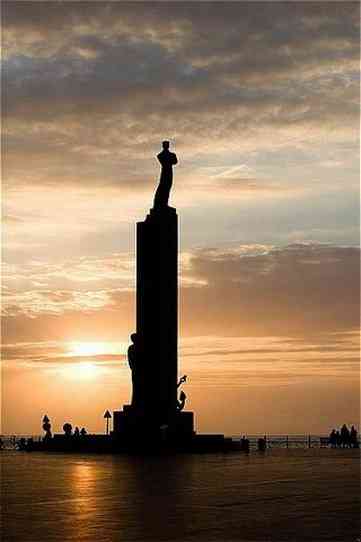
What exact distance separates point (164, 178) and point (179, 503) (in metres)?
28.9

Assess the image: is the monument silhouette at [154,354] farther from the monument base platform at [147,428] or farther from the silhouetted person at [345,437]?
the silhouetted person at [345,437]

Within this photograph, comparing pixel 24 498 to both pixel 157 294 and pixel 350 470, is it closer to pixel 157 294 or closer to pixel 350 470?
pixel 350 470

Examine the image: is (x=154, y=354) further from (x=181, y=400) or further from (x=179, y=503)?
(x=179, y=503)

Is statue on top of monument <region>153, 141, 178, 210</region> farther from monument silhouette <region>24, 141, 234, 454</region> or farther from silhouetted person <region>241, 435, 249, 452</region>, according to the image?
silhouetted person <region>241, 435, 249, 452</region>

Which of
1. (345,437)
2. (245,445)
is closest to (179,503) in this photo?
(245,445)

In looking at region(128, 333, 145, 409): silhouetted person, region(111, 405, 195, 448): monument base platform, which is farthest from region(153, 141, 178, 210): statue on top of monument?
region(111, 405, 195, 448): monument base platform

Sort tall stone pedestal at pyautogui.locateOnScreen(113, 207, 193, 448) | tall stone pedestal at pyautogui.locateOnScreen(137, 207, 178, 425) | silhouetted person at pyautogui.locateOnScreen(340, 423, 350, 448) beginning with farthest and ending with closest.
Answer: silhouetted person at pyautogui.locateOnScreen(340, 423, 350, 448)
tall stone pedestal at pyautogui.locateOnScreen(137, 207, 178, 425)
tall stone pedestal at pyautogui.locateOnScreen(113, 207, 193, 448)

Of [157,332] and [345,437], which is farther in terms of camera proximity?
[345,437]

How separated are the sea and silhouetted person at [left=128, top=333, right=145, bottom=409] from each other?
14.1 metres

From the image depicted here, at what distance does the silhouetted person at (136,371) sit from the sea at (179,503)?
1413 cm

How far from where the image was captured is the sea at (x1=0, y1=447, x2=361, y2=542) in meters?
14.4

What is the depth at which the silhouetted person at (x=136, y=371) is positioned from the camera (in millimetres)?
44125

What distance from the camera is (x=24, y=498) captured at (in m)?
19.3

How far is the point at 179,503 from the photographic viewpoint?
18203 mm
